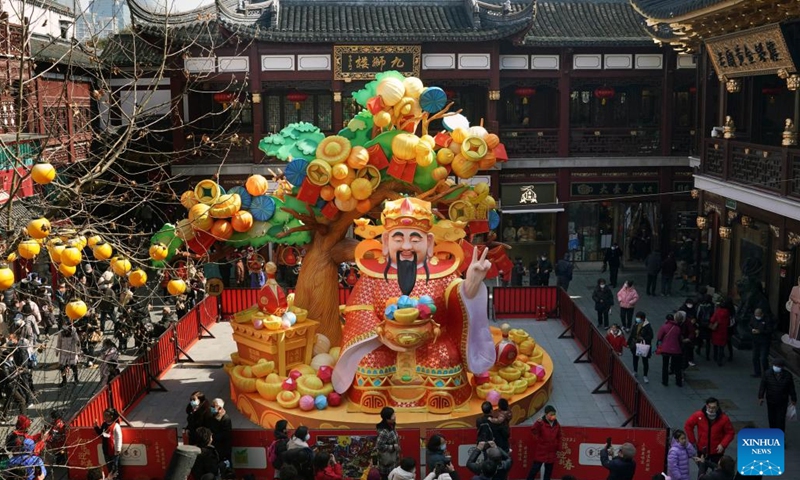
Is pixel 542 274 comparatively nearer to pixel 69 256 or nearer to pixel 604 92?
pixel 604 92

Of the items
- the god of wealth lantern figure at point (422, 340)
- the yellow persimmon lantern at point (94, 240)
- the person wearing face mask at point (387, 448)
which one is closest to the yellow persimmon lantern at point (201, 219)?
the god of wealth lantern figure at point (422, 340)

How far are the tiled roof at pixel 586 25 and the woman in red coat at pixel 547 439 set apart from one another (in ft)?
55.7

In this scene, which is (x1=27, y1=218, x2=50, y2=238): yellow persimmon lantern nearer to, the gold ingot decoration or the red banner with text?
the red banner with text

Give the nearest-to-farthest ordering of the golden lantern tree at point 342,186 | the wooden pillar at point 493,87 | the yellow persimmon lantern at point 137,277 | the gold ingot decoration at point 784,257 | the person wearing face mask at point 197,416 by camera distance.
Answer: the yellow persimmon lantern at point 137,277 → the person wearing face mask at point 197,416 → the golden lantern tree at point 342,186 → the gold ingot decoration at point 784,257 → the wooden pillar at point 493,87

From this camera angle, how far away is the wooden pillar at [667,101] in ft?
85.0

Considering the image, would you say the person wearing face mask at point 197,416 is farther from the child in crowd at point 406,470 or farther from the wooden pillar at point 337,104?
the wooden pillar at point 337,104

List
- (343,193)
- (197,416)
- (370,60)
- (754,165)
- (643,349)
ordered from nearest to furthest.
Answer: (197,416) < (343,193) < (643,349) < (754,165) < (370,60)

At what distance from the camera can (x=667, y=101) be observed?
85.0ft

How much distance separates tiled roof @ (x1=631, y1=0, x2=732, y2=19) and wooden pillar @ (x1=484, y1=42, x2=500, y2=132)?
484cm

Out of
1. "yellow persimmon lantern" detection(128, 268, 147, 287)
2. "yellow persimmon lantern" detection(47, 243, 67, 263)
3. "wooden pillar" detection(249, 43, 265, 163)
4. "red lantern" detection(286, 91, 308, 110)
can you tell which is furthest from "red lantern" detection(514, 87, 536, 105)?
"yellow persimmon lantern" detection(47, 243, 67, 263)

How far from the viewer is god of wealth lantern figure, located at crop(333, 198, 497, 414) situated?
12.2 meters

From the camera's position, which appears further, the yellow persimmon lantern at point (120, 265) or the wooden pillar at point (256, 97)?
the wooden pillar at point (256, 97)

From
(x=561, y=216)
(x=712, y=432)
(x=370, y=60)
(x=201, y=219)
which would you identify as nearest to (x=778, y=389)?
(x=712, y=432)

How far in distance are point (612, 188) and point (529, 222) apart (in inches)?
109
